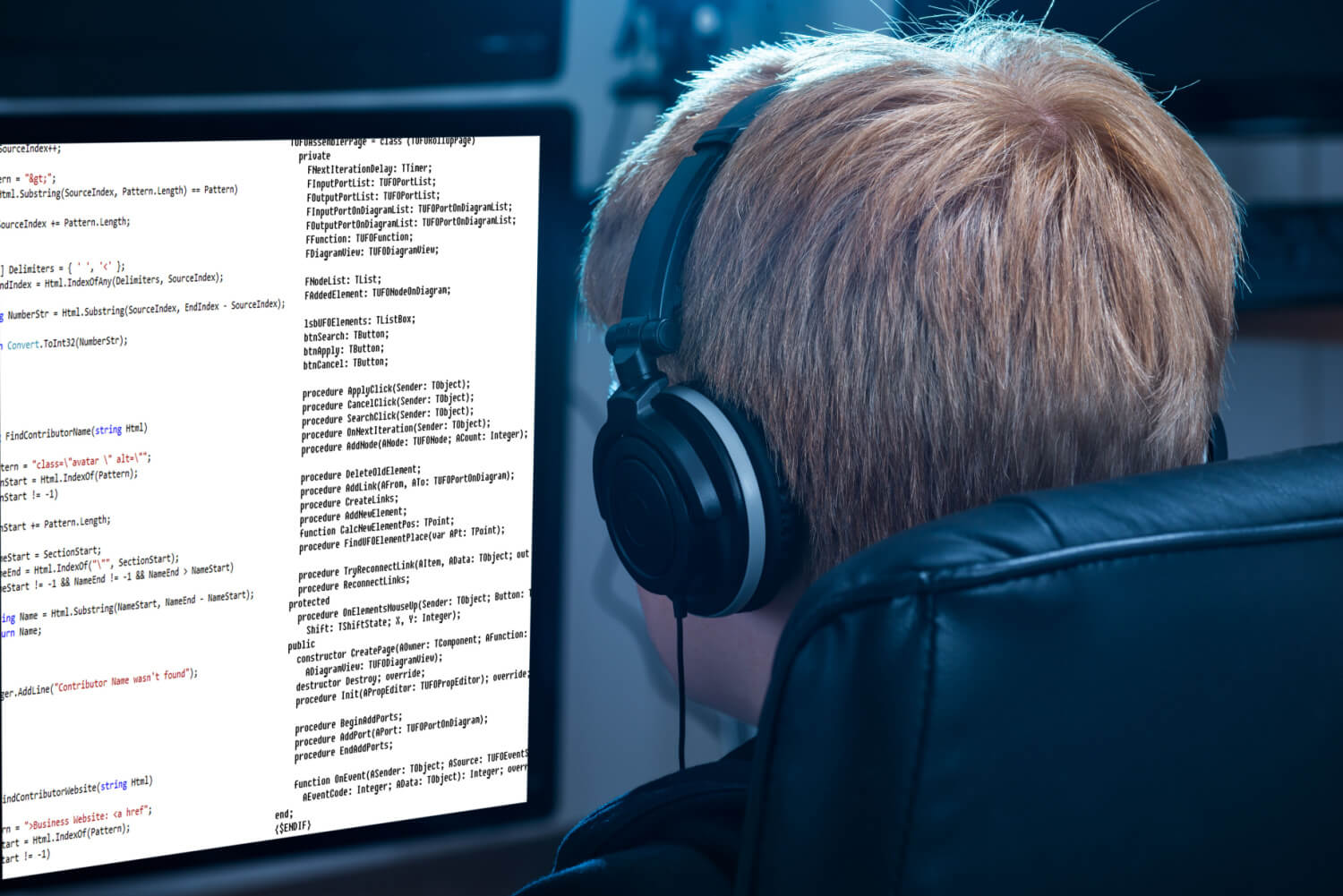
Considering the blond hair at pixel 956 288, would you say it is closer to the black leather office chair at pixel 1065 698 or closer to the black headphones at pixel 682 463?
the black headphones at pixel 682 463

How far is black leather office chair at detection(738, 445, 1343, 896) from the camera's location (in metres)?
0.26

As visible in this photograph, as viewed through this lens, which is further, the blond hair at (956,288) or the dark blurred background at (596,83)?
the dark blurred background at (596,83)

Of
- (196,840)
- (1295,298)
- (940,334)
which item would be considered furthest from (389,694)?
(1295,298)

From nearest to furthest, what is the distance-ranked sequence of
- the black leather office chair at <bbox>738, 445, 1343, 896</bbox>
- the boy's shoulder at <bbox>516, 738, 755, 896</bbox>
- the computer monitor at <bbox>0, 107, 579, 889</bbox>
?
the black leather office chair at <bbox>738, 445, 1343, 896</bbox>
the boy's shoulder at <bbox>516, 738, 755, 896</bbox>
the computer monitor at <bbox>0, 107, 579, 889</bbox>

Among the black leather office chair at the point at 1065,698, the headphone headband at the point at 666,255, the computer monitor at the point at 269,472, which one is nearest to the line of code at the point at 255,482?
the computer monitor at the point at 269,472

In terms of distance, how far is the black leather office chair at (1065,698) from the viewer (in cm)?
26

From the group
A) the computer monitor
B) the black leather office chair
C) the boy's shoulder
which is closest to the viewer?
the black leather office chair

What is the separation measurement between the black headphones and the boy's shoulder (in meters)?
0.07

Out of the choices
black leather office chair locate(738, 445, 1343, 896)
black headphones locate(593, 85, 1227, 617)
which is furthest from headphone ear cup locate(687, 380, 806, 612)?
black leather office chair locate(738, 445, 1343, 896)

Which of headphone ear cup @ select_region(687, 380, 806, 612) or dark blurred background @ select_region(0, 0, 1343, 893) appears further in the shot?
dark blurred background @ select_region(0, 0, 1343, 893)

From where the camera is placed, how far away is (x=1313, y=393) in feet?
3.88

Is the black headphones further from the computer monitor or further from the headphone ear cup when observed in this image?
the computer monitor

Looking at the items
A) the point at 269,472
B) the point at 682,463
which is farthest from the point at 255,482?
the point at 682,463

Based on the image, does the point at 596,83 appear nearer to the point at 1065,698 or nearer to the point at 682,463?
the point at 682,463
